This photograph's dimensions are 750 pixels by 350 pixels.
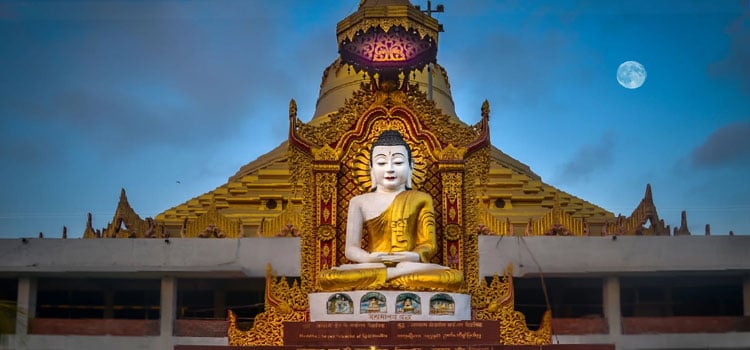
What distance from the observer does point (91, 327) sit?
20.5 metres

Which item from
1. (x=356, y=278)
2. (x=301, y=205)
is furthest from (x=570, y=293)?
(x=356, y=278)

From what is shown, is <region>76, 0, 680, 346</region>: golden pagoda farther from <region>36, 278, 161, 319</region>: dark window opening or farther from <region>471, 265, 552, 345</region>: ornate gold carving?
<region>36, 278, 161, 319</region>: dark window opening

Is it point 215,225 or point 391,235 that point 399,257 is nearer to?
point 391,235

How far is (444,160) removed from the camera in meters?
13.5

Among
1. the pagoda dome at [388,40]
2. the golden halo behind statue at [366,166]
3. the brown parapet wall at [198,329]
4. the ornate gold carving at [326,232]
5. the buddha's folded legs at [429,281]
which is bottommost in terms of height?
the brown parapet wall at [198,329]

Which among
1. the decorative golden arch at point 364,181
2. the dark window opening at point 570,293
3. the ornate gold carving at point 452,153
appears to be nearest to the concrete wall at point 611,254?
the dark window opening at point 570,293

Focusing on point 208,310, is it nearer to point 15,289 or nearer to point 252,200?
point 252,200

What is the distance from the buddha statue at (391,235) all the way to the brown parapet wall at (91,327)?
363 inches

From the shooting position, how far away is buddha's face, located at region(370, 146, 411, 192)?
43.3ft

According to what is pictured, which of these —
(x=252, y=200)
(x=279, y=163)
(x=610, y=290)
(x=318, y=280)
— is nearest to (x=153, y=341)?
(x=252, y=200)

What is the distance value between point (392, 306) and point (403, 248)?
43.1 inches

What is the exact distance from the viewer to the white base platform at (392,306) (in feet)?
39.4

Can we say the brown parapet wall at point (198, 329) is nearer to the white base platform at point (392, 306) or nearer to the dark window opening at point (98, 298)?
the dark window opening at point (98, 298)

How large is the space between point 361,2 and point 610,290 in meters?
9.55
